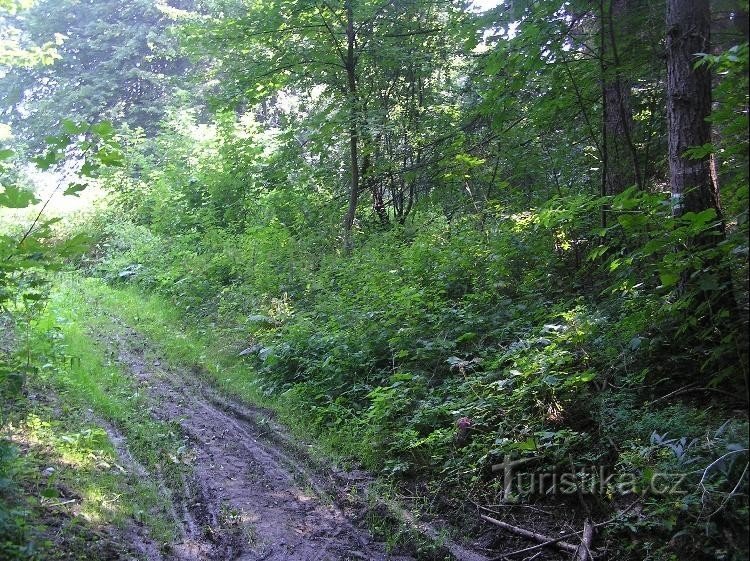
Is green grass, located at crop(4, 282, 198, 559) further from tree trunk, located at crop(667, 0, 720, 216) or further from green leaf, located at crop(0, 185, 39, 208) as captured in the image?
tree trunk, located at crop(667, 0, 720, 216)

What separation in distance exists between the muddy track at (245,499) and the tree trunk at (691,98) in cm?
380

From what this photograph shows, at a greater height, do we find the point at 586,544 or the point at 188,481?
the point at 188,481

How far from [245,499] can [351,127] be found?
8.36 meters

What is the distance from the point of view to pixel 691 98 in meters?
5.02

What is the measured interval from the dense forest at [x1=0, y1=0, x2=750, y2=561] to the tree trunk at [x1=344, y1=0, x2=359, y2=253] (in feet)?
0.21

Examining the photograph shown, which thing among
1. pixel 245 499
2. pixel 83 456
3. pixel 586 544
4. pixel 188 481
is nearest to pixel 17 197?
pixel 83 456

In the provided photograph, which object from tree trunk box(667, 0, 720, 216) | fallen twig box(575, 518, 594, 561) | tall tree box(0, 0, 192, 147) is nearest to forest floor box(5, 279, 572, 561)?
fallen twig box(575, 518, 594, 561)

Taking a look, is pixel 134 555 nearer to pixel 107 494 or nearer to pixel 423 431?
pixel 107 494

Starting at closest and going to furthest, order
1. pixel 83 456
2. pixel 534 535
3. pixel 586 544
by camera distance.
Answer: pixel 586 544 → pixel 534 535 → pixel 83 456

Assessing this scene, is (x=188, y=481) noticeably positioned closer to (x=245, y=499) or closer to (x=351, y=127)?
(x=245, y=499)

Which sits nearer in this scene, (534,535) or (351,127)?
(534,535)

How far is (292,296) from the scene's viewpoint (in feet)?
35.8

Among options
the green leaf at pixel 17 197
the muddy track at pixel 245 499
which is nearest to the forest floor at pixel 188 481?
the muddy track at pixel 245 499

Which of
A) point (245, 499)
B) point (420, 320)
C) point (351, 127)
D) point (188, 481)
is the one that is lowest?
point (245, 499)
